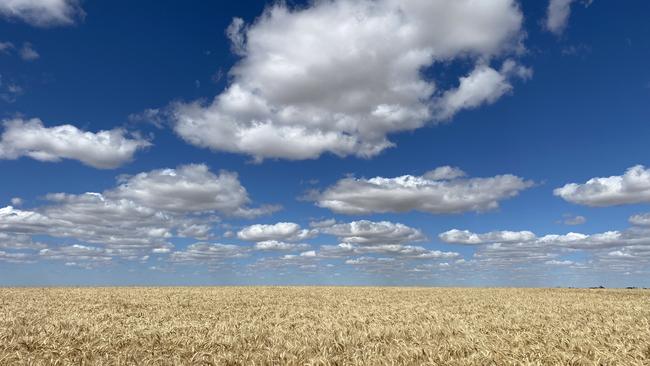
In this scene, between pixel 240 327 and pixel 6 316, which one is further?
pixel 6 316

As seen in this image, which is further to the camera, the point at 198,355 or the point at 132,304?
the point at 132,304

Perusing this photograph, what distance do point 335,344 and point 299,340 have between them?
125cm

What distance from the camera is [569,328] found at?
1706cm

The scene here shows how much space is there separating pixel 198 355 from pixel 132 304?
19.5 meters

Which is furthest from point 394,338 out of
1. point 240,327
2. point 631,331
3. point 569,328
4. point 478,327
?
point 631,331

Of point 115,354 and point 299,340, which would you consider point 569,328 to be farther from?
point 115,354

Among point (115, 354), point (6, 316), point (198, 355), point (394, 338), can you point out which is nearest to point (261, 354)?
point (198, 355)

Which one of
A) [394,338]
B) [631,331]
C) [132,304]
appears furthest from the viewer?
[132,304]

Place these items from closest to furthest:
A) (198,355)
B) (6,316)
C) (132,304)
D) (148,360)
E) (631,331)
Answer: (148,360) < (198,355) < (631,331) < (6,316) < (132,304)

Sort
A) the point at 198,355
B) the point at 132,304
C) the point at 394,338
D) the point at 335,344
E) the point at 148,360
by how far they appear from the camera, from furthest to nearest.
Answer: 1. the point at 132,304
2. the point at 394,338
3. the point at 335,344
4. the point at 198,355
5. the point at 148,360

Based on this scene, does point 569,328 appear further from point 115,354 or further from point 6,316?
point 6,316

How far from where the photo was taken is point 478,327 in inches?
690

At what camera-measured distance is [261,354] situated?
1145 centimetres

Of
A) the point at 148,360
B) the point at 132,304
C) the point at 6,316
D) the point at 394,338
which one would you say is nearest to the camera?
the point at 148,360
